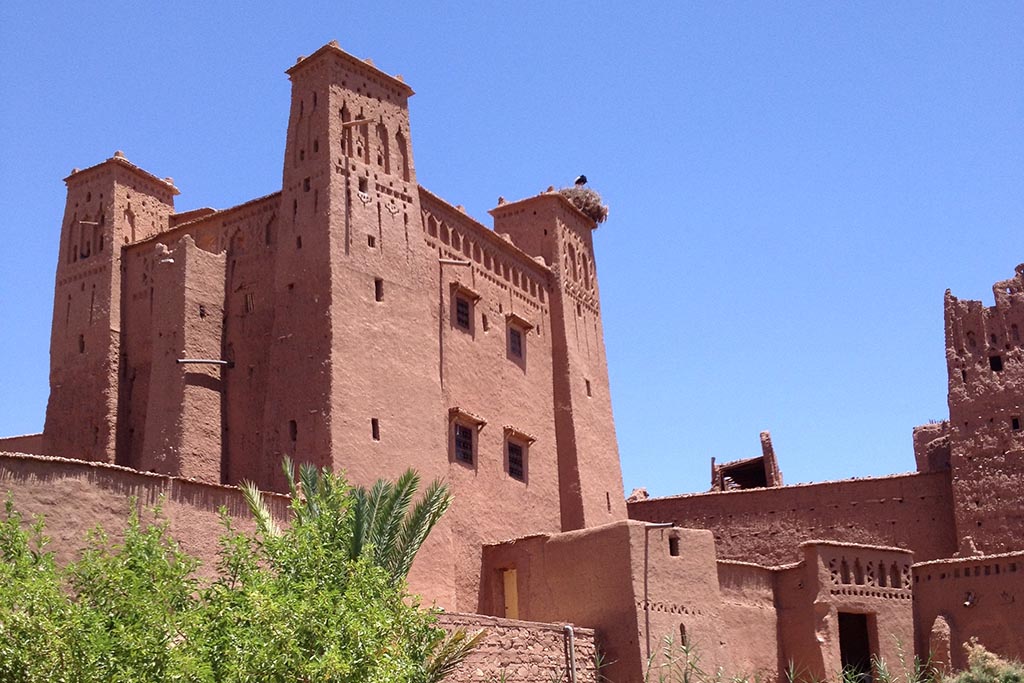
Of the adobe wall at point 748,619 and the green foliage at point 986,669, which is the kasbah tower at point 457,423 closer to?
the adobe wall at point 748,619

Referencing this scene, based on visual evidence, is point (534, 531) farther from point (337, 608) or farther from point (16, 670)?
point (16, 670)

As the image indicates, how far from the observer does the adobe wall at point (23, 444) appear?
2942 cm

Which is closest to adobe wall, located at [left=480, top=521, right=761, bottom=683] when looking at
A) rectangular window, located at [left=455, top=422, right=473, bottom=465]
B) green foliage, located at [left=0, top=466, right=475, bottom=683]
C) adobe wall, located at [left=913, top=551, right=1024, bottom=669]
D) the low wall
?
the low wall

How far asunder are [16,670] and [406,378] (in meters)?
12.5

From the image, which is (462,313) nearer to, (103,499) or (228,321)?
(228,321)

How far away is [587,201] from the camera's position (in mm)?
34219

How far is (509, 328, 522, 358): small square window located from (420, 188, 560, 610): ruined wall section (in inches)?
1.0

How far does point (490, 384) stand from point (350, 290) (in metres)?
4.46

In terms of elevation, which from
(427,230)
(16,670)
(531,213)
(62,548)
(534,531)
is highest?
(531,213)

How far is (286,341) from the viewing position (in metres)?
25.6

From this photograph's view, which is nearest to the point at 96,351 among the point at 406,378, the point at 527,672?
the point at 406,378

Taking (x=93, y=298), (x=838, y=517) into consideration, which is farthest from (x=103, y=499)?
(x=838, y=517)

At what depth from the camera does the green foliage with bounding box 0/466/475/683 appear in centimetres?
1405

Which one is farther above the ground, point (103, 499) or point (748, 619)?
point (103, 499)
